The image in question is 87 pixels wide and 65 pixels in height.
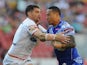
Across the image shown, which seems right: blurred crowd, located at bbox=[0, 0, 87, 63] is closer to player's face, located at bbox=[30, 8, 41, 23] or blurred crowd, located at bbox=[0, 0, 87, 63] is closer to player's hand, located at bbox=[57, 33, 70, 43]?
player's face, located at bbox=[30, 8, 41, 23]

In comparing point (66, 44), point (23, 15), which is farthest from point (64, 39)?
point (23, 15)

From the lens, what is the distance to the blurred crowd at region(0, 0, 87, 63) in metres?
14.3

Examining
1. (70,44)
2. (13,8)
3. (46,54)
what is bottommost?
(46,54)

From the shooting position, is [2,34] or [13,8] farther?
[13,8]

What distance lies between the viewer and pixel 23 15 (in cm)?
1608

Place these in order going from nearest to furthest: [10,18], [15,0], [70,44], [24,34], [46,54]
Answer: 1. [70,44]
2. [24,34]
3. [46,54]
4. [10,18]
5. [15,0]

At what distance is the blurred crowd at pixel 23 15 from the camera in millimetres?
14305

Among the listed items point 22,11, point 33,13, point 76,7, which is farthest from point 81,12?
point 33,13

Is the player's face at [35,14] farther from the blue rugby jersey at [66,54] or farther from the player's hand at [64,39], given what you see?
the player's hand at [64,39]

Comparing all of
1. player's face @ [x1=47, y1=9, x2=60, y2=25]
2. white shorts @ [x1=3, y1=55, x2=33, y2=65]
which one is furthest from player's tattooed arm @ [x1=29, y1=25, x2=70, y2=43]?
white shorts @ [x1=3, y1=55, x2=33, y2=65]

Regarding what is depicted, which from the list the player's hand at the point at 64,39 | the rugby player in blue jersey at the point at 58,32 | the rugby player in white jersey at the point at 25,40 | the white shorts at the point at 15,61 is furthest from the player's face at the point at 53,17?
the white shorts at the point at 15,61

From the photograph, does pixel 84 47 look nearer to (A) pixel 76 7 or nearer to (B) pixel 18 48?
(A) pixel 76 7

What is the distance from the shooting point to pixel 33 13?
7.72 m

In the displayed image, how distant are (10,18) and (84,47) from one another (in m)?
2.93
